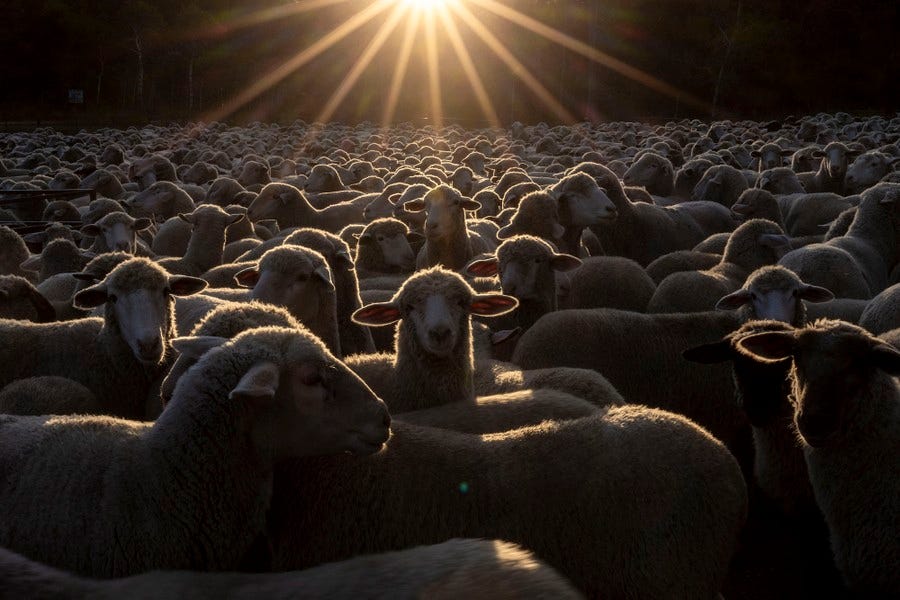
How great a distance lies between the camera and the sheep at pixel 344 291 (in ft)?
19.2

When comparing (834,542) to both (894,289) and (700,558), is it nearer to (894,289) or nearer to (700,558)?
(700,558)

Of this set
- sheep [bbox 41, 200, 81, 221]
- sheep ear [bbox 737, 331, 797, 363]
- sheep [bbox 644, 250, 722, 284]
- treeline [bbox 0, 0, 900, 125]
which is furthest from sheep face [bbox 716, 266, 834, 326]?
treeline [bbox 0, 0, 900, 125]

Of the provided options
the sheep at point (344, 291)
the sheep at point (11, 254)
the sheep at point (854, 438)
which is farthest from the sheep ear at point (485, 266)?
the sheep at point (11, 254)

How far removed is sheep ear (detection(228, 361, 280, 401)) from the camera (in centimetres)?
286

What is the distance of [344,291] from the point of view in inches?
233

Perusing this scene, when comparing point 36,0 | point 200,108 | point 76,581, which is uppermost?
point 36,0

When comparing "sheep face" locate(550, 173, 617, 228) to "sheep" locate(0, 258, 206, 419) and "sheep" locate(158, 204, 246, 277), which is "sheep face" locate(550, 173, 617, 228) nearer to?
"sheep" locate(158, 204, 246, 277)

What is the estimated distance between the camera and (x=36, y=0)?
50938mm

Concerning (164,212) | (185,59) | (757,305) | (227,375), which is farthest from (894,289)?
(185,59)

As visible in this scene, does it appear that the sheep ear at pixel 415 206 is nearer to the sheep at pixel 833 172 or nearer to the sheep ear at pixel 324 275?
the sheep ear at pixel 324 275

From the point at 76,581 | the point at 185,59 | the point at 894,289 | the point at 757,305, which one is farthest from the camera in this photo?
the point at 185,59

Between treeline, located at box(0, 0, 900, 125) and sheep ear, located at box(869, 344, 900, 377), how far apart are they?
147 ft

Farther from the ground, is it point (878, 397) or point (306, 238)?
point (306, 238)

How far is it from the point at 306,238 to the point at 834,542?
3.89 metres
